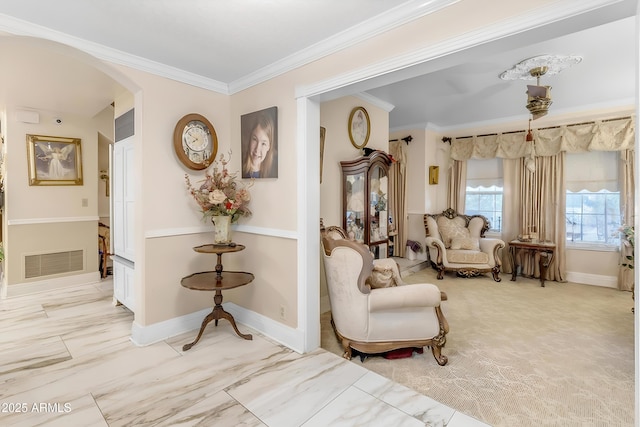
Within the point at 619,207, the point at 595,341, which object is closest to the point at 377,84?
the point at 595,341

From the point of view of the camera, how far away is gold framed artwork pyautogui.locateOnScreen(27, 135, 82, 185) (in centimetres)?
429

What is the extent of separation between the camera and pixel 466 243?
5266 mm

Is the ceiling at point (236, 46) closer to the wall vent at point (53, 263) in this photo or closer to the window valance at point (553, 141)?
the window valance at point (553, 141)

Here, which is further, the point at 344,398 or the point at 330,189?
the point at 330,189

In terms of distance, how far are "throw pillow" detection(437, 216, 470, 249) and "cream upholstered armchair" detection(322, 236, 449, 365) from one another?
3.25 metres

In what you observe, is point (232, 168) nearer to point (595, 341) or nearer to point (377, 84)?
point (377, 84)

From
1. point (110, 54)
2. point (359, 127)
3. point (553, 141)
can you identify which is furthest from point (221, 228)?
point (553, 141)

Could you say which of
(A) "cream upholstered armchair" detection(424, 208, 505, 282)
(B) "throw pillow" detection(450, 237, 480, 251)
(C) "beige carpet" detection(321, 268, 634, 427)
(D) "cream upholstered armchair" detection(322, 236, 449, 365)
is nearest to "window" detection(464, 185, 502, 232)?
(A) "cream upholstered armchair" detection(424, 208, 505, 282)

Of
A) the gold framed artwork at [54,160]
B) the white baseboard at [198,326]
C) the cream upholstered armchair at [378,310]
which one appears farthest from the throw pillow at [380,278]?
the gold framed artwork at [54,160]

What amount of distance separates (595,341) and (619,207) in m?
2.91

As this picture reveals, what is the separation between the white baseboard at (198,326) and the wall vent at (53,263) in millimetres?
2559

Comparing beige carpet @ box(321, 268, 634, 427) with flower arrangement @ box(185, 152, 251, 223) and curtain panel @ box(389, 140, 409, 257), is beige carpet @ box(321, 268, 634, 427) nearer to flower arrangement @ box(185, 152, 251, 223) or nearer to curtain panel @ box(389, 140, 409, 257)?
flower arrangement @ box(185, 152, 251, 223)

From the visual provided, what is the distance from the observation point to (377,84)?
90.6 inches

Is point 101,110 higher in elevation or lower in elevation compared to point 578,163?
higher
